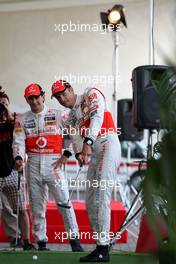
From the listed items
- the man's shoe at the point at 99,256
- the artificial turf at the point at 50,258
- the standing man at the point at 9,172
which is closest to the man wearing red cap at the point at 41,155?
the standing man at the point at 9,172

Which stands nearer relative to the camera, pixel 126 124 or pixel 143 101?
pixel 143 101

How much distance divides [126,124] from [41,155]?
2.35 m

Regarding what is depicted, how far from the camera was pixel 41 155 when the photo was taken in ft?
10.7

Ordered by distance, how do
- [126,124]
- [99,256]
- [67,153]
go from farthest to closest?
[126,124] → [67,153] → [99,256]

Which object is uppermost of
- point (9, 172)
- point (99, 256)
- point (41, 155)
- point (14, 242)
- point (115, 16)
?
point (115, 16)

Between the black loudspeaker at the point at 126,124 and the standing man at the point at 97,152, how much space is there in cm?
249

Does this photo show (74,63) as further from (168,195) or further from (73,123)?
(168,195)

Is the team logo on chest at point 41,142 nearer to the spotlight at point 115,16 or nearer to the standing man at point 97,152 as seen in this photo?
the standing man at point 97,152

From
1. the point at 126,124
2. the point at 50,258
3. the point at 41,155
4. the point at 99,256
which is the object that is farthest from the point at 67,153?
the point at 126,124

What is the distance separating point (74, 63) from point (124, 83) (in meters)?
0.92

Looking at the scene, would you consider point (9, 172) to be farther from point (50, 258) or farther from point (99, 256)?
point (99, 256)

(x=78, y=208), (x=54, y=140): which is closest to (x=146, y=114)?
(x=54, y=140)

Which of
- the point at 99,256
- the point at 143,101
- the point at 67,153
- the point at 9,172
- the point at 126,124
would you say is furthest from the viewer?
the point at 126,124

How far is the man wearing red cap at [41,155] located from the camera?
3258 millimetres
